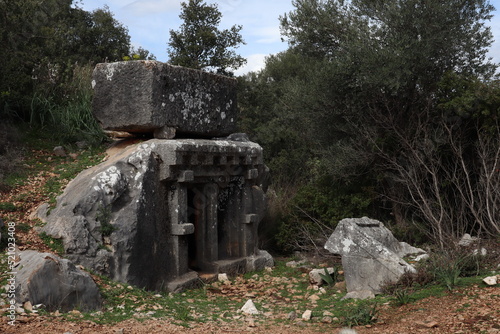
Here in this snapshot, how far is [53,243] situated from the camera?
623 centimetres

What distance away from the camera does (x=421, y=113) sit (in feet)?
32.2

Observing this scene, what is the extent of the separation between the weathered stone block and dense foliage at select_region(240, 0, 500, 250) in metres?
3.16

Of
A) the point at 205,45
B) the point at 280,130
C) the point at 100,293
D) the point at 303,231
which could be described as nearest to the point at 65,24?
the point at 205,45

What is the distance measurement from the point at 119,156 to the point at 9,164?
189 cm

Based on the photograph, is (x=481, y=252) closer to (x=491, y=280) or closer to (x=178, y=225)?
(x=491, y=280)

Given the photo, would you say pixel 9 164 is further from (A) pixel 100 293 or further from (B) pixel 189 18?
(B) pixel 189 18

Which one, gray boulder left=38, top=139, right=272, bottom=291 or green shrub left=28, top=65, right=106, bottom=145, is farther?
green shrub left=28, top=65, right=106, bottom=145

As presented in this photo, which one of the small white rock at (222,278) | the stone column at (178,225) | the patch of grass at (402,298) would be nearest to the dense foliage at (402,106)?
the small white rock at (222,278)

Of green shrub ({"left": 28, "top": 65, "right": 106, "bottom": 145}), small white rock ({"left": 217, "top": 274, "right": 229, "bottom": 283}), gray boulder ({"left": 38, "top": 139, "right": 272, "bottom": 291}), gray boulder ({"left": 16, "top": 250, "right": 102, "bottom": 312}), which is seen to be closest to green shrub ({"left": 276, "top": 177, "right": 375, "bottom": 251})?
gray boulder ({"left": 38, "top": 139, "right": 272, "bottom": 291})

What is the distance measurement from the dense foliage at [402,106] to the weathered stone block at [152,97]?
10.4ft

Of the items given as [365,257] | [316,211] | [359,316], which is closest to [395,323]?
[359,316]

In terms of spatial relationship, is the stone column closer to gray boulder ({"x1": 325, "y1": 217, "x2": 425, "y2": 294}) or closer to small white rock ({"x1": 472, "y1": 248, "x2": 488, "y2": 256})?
gray boulder ({"x1": 325, "y1": 217, "x2": 425, "y2": 294})

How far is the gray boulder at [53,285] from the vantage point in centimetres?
479

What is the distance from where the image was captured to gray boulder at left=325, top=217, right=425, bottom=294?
6227 mm
